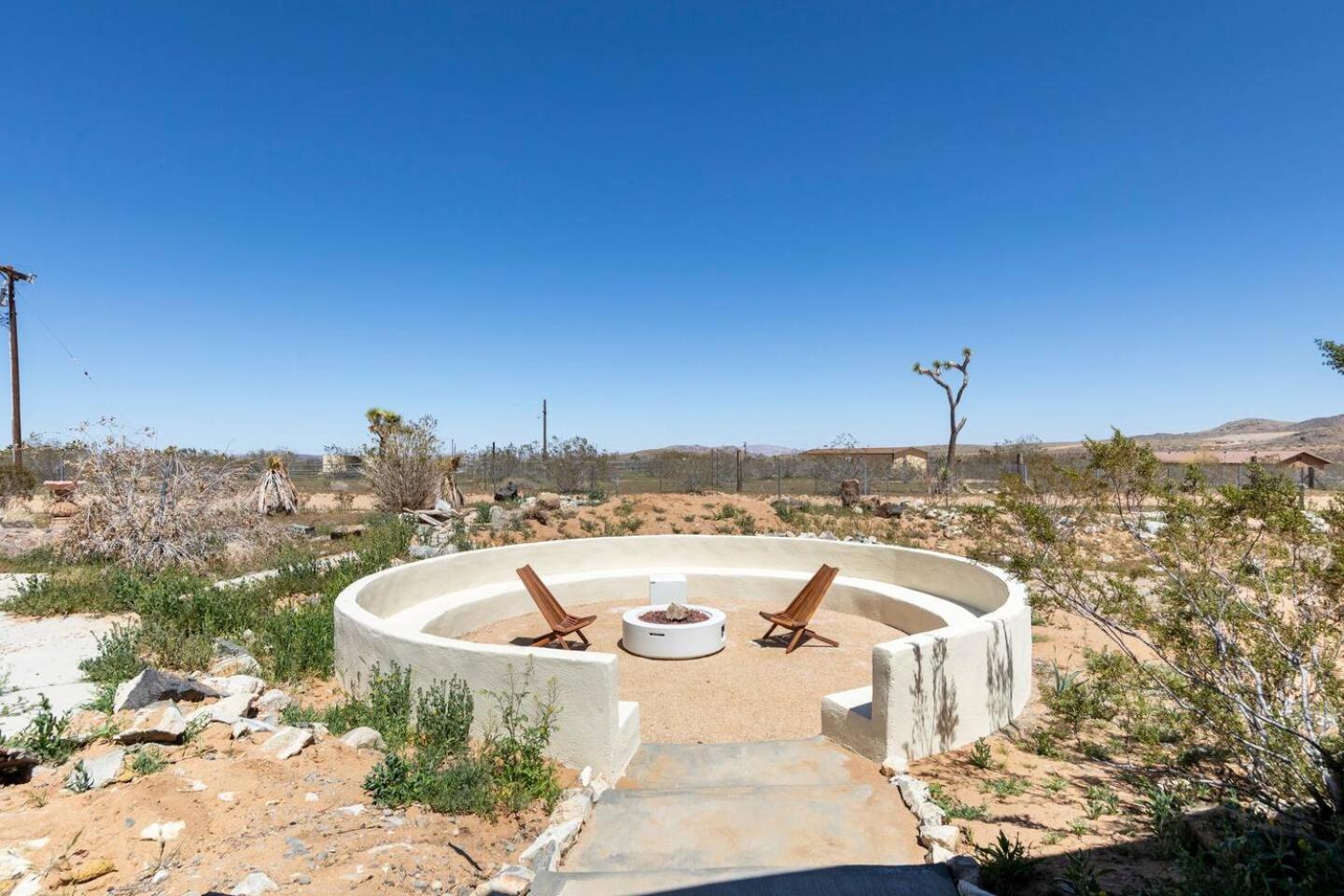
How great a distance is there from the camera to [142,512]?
969cm

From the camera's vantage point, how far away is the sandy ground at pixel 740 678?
539cm

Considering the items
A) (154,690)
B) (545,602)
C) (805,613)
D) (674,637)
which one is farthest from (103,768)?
(805,613)

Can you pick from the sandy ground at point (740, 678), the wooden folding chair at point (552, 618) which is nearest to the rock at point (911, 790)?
the sandy ground at point (740, 678)

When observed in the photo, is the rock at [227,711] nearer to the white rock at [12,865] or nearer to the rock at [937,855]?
the white rock at [12,865]

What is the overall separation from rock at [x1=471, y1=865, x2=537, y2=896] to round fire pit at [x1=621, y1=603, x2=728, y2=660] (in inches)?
170

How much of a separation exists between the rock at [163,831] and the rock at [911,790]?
3.89 meters

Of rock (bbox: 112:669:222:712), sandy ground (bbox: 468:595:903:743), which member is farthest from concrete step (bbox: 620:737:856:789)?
rock (bbox: 112:669:222:712)

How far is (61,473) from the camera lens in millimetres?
21266

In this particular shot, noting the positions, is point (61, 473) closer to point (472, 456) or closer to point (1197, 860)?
point (472, 456)

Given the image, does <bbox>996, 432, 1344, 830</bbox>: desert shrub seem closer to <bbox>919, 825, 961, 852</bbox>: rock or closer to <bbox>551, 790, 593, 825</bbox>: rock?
<bbox>919, 825, 961, 852</bbox>: rock

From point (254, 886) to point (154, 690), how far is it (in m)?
2.52

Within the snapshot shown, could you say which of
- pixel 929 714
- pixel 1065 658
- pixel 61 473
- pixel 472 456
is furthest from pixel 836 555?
pixel 61 473

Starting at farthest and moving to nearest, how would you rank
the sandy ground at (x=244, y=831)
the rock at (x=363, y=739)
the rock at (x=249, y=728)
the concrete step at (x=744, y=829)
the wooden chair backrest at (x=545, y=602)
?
the wooden chair backrest at (x=545, y=602)
the rock at (x=363, y=739)
the rock at (x=249, y=728)
the concrete step at (x=744, y=829)
the sandy ground at (x=244, y=831)

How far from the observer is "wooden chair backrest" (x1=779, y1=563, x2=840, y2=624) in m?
7.38
